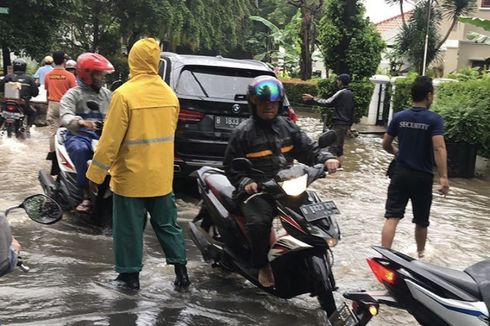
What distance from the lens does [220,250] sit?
16.1ft

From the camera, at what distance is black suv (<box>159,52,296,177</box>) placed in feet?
23.7

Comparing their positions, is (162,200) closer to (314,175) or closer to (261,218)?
(261,218)

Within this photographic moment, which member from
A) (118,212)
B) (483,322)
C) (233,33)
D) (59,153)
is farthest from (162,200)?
(233,33)

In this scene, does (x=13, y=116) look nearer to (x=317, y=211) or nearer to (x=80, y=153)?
(x=80, y=153)

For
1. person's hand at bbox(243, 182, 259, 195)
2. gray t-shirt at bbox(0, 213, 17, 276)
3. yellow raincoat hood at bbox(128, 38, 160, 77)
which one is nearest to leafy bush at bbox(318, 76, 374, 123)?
yellow raincoat hood at bbox(128, 38, 160, 77)

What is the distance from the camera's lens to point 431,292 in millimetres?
2758

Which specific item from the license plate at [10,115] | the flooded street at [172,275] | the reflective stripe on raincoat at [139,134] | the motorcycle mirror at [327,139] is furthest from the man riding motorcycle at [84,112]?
the license plate at [10,115]

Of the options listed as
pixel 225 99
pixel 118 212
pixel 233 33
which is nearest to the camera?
pixel 118 212

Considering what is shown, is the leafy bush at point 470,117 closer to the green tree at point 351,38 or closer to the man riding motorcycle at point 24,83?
the green tree at point 351,38

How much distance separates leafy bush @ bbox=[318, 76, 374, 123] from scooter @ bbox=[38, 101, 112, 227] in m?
10.2

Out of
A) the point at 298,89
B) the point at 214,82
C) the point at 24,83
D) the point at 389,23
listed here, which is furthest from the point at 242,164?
the point at 389,23

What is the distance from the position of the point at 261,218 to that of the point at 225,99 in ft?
11.2

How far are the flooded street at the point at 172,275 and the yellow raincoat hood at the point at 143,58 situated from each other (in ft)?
5.71

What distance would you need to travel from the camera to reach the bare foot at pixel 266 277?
4.34 metres
